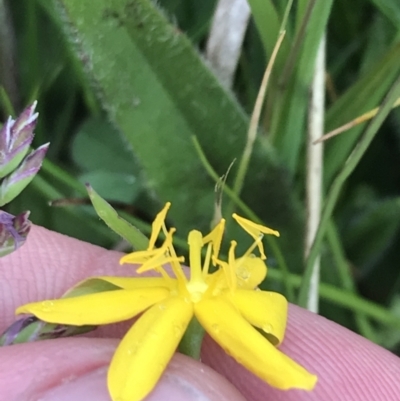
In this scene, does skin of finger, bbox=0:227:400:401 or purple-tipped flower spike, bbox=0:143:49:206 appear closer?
purple-tipped flower spike, bbox=0:143:49:206

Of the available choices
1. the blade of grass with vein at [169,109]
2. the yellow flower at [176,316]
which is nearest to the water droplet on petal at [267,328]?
the yellow flower at [176,316]

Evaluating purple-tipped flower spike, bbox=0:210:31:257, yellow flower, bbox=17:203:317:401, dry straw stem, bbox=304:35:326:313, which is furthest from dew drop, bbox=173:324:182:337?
dry straw stem, bbox=304:35:326:313

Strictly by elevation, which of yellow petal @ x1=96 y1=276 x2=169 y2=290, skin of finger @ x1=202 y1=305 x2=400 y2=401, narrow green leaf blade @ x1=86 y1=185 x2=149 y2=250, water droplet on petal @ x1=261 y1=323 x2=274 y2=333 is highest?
narrow green leaf blade @ x1=86 y1=185 x2=149 y2=250

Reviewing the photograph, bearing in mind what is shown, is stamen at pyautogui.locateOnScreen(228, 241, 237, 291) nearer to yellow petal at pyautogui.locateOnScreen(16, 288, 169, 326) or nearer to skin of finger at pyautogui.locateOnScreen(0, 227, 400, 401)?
yellow petal at pyautogui.locateOnScreen(16, 288, 169, 326)

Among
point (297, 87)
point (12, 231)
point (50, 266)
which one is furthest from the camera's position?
point (50, 266)

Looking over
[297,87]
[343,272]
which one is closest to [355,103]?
[297,87]

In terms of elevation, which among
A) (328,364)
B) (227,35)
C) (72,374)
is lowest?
(328,364)

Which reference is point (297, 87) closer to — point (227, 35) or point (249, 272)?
point (227, 35)

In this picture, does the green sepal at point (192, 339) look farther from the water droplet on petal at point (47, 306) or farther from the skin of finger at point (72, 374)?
the water droplet on petal at point (47, 306)
